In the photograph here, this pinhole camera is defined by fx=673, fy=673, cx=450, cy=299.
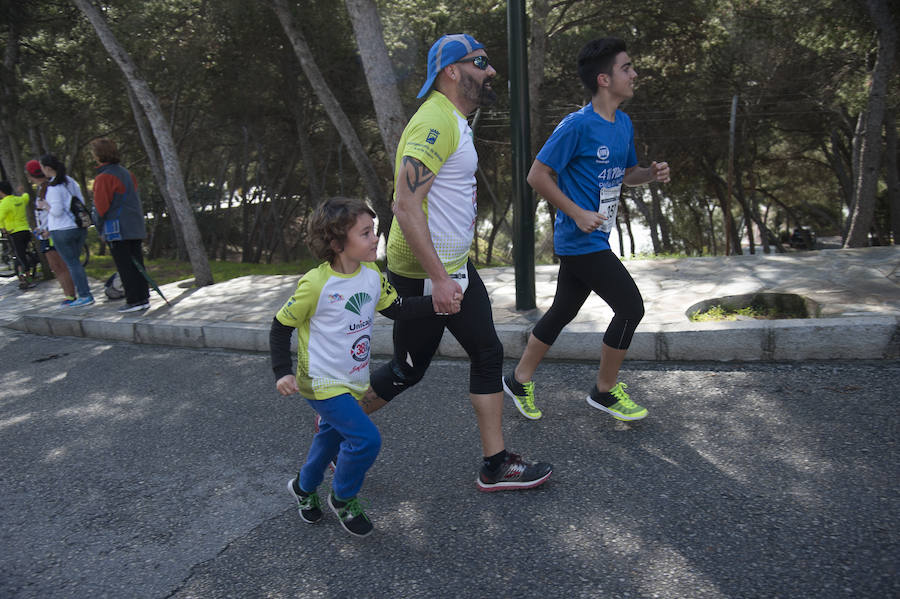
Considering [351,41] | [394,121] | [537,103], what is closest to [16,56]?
[351,41]

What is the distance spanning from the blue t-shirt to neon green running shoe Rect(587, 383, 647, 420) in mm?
814

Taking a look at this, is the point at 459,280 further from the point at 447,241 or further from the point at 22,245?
the point at 22,245

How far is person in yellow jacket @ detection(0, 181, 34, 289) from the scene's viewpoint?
10203mm

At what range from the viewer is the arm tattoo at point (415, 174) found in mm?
2680

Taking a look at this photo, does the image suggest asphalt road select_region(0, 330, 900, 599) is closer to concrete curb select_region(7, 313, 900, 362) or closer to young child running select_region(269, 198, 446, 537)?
concrete curb select_region(7, 313, 900, 362)

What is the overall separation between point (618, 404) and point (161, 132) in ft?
25.5

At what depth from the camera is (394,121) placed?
363 inches

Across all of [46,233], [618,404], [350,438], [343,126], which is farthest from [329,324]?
[343,126]

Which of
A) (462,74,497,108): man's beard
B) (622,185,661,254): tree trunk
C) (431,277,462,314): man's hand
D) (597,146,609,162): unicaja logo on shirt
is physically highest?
(462,74,497,108): man's beard

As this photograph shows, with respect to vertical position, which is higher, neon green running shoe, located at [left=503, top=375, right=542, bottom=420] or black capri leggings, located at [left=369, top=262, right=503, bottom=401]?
black capri leggings, located at [left=369, top=262, right=503, bottom=401]

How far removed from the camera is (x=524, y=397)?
153 inches

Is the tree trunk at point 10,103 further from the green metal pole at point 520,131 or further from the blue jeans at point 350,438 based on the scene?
the blue jeans at point 350,438

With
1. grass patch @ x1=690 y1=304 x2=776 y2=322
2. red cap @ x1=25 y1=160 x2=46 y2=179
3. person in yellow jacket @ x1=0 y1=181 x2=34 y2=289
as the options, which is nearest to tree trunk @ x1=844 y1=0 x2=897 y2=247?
grass patch @ x1=690 y1=304 x2=776 y2=322

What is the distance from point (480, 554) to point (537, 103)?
14.1 metres
